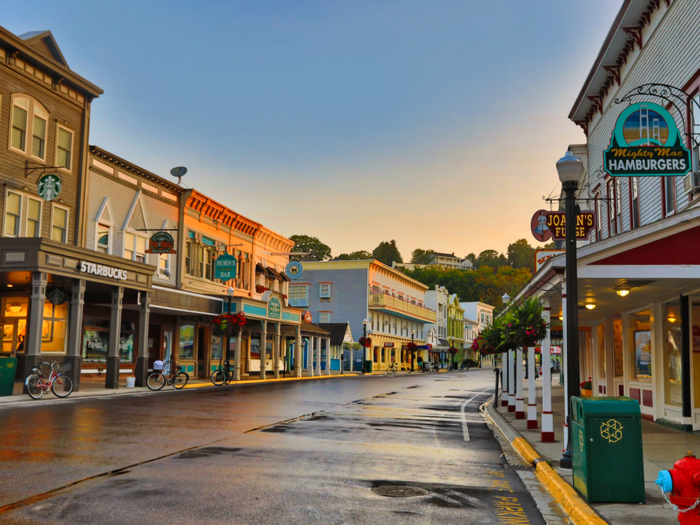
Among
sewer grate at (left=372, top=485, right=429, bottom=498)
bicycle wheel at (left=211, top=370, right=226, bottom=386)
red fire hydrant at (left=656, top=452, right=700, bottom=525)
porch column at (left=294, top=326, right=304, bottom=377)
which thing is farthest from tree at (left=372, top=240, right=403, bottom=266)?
red fire hydrant at (left=656, top=452, right=700, bottom=525)

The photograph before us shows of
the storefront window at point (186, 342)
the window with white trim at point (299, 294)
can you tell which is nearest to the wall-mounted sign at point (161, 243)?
the storefront window at point (186, 342)

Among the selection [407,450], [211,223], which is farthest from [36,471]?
[211,223]

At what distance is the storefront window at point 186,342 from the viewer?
37031 mm

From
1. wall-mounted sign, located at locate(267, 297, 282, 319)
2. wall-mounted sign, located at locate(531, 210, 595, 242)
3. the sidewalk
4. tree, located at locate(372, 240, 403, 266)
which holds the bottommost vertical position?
the sidewalk

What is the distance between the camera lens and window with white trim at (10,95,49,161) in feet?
82.9

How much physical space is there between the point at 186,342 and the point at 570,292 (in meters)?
30.2

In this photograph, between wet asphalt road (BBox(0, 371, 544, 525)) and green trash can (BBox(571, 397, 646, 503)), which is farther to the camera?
green trash can (BBox(571, 397, 646, 503))

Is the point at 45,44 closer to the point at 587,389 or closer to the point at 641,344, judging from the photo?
the point at 641,344

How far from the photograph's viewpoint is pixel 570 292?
1014 centimetres

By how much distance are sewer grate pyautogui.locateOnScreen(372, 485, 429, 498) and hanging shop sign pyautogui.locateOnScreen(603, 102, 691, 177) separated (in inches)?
297

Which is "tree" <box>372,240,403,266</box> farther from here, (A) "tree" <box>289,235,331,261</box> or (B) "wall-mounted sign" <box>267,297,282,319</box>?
(B) "wall-mounted sign" <box>267,297,282,319</box>

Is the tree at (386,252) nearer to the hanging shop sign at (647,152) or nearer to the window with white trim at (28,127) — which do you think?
the window with white trim at (28,127)

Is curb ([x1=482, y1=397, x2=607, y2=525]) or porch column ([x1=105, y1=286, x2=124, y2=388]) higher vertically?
porch column ([x1=105, y1=286, x2=124, y2=388])

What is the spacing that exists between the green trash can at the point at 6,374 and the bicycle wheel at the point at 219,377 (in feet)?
42.8
